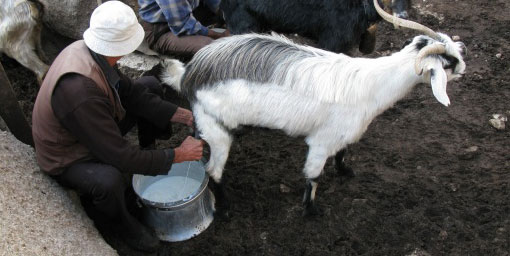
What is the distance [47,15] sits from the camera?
469 centimetres

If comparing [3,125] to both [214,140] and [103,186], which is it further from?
[214,140]

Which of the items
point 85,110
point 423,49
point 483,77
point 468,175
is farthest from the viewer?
point 483,77

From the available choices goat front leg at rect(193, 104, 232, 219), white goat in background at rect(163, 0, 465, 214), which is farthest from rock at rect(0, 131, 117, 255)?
white goat in background at rect(163, 0, 465, 214)

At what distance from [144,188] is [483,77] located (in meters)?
3.25

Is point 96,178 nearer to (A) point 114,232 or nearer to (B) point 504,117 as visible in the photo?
(A) point 114,232

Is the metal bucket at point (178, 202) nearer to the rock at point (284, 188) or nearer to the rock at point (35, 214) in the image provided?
the rock at point (35, 214)

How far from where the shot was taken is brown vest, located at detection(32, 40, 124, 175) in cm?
261

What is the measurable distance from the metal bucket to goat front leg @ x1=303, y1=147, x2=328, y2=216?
0.63 metres

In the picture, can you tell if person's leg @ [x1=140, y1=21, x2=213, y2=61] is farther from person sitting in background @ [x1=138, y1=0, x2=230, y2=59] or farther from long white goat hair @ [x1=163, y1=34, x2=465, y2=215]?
long white goat hair @ [x1=163, y1=34, x2=465, y2=215]

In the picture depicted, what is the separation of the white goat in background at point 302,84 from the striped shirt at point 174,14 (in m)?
0.91

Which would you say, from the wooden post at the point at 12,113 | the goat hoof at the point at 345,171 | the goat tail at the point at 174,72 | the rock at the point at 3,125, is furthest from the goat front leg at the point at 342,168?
the rock at the point at 3,125

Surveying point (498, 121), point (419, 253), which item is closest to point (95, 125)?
point (419, 253)

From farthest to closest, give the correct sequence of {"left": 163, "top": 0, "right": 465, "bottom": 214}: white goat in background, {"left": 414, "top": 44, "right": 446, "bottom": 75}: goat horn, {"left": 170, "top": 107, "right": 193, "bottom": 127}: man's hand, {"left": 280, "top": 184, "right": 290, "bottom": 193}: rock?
{"left": 280, "top": 184, "right": 290, "bottom": 193}: rock
{"left": 170, "top": 107, "right": 193, "bottom": 127}: man's hand
{"left": 163, "top": 0, "right": 465, "bottom": 214}: white goat in background
{"left": 414, "top": 44, "right": 446, "bottom": 75}: goat horn

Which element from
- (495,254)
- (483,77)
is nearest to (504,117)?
(483,77)
